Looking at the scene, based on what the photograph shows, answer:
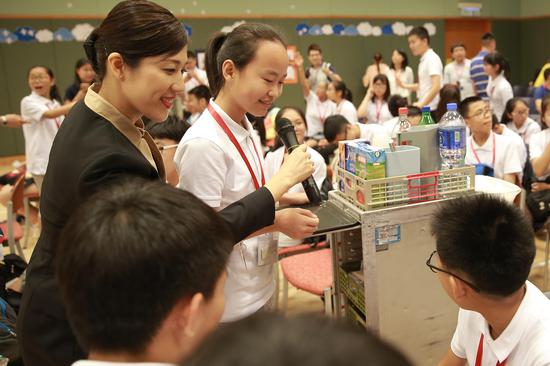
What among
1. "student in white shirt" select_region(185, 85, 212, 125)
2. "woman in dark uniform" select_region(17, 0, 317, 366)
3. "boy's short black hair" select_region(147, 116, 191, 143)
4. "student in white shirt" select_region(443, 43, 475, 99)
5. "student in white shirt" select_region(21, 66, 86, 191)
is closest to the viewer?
"woman in dark uniform" select_region(17, 0, 317, 366)

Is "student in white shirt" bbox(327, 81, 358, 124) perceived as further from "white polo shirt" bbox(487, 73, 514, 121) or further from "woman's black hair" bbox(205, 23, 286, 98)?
"woman's black hair" bbox(205, 23, 286, 98)

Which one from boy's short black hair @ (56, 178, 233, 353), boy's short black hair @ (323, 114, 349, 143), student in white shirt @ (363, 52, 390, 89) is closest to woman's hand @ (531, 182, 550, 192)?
boy's short black hair @ (323, 114, 349, 143)

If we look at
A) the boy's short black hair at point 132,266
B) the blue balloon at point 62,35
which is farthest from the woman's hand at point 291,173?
the blue balloon at point 62,35

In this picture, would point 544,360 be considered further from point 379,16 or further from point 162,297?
point 379,16

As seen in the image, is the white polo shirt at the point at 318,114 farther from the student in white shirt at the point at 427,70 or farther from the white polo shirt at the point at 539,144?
the white polo shirt at the point at 539,144

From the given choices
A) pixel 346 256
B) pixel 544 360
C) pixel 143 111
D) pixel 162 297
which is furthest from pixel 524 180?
pixel 162 297

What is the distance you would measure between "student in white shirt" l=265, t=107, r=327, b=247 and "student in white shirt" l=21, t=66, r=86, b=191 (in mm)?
2073

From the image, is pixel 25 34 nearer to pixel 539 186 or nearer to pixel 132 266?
pixel 539 186

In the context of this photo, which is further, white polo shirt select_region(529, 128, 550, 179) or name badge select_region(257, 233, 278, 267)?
white polo shirt select_region(529, 128, 550, 179)

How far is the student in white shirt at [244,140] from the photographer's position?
1384mm

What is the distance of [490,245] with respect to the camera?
1132mm

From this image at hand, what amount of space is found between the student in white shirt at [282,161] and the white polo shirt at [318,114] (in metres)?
2.06

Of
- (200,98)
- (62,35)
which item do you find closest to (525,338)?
(200,98)

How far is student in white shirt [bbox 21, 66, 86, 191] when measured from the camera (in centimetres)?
439
